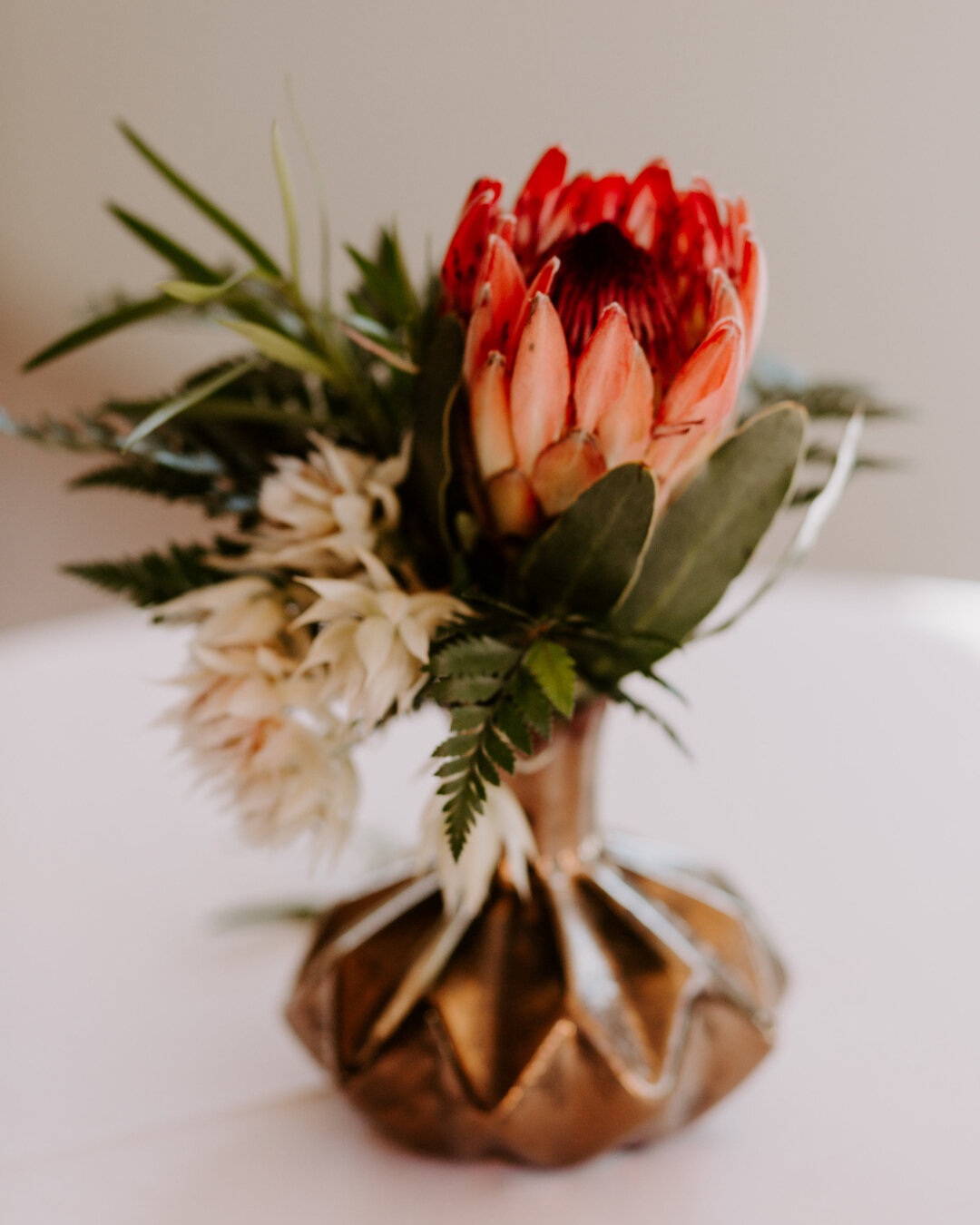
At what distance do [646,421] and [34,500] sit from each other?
2.31m

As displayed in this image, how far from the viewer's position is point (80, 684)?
0.87 metres

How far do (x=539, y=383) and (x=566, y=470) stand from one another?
0.12ft

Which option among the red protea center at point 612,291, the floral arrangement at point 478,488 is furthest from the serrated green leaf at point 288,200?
the red protea center at point 612,291

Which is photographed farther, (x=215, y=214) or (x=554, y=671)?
(x=215, y=214)

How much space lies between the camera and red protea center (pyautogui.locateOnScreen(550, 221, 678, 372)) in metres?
0.39

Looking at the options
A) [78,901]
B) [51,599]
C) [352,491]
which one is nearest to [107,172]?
[51,599]

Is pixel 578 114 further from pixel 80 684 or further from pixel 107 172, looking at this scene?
pixel 80 684

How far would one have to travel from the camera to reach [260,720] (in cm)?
43

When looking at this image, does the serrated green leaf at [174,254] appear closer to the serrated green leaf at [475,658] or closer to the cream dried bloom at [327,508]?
the cream dried bloom at [327,508]

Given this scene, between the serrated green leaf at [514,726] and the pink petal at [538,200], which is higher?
the pink petal at [538,200]

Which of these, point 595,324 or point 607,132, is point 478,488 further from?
point 607,132

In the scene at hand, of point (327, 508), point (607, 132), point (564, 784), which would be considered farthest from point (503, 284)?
point (607, 132)

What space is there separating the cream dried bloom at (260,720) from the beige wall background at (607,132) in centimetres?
143

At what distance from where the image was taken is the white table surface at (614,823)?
512mm
